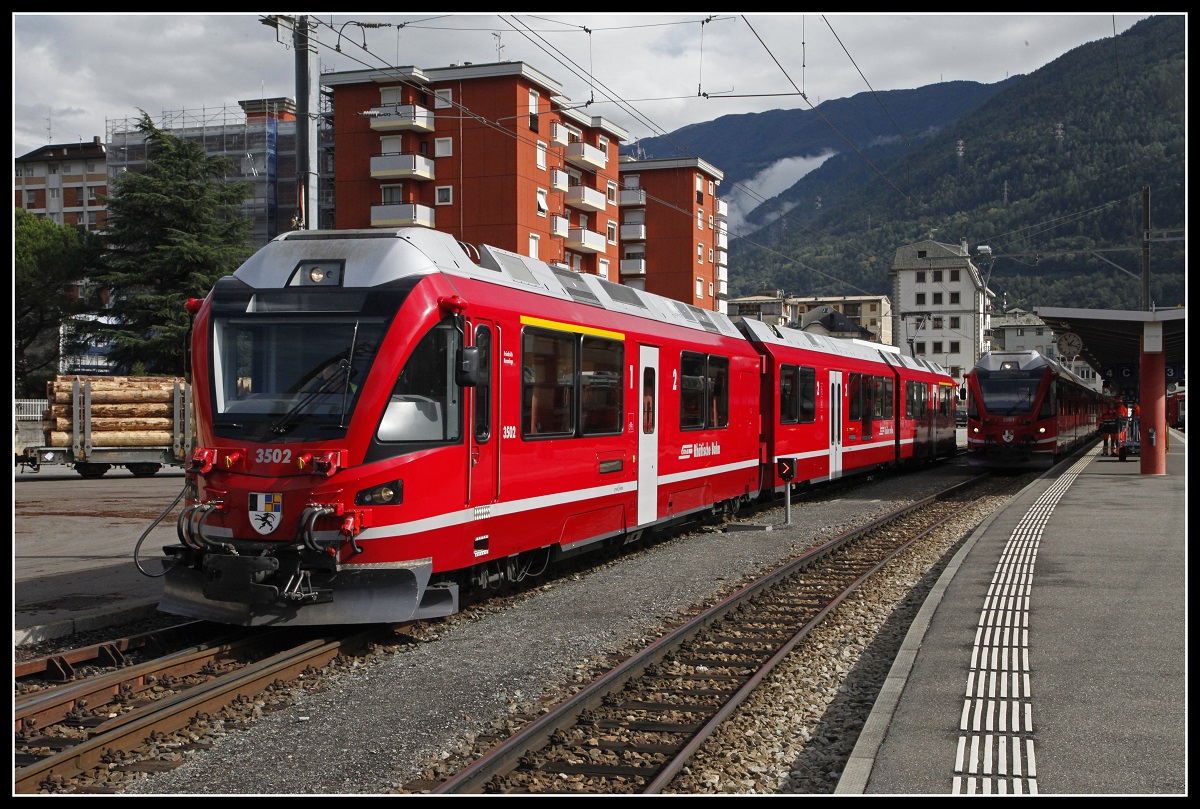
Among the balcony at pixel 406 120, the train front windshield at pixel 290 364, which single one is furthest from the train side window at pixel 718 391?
the balcony at pixel 406 120

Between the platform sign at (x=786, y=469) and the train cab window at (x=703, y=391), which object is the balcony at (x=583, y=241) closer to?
the platform sign at (x=786, y=469)

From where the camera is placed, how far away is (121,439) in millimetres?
28078

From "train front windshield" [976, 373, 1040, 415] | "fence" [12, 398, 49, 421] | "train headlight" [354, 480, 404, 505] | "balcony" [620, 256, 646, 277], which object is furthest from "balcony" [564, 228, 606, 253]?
"train headlight" [354, 480, 404, 505]

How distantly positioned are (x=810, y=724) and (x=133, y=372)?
37.3 m

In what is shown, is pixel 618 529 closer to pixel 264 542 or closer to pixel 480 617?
pixel 480 617

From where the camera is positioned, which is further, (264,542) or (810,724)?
(264,542)

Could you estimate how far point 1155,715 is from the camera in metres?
6.27

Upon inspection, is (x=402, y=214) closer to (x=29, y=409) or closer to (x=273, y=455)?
(x=29, y=409)

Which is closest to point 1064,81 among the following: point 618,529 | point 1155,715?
point 618,529

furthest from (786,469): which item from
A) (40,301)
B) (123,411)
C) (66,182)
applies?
(66,182)

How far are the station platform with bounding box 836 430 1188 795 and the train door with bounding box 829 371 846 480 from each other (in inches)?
356

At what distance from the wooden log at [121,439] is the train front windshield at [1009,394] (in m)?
21.2

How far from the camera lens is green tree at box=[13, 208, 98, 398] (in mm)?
46250

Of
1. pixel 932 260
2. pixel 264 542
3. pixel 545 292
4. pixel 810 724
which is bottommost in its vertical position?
pixel 810 724
